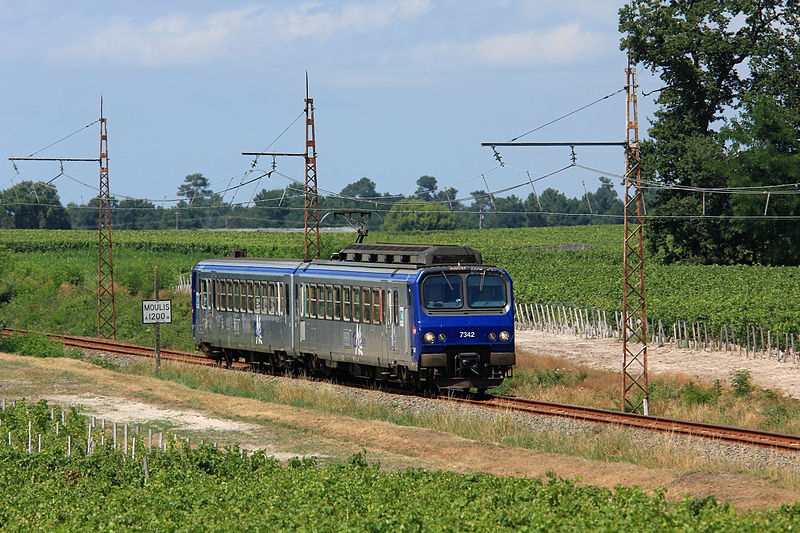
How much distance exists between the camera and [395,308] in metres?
27.8

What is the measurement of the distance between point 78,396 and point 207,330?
8355mm

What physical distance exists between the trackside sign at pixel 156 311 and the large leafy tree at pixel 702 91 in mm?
40658

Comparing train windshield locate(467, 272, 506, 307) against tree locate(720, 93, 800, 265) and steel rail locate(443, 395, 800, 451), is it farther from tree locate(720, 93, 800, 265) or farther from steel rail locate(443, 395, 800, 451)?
tree locate(720, 93, 800, 265)

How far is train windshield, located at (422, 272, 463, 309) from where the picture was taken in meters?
27.1

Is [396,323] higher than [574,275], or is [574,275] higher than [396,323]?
[574,275]

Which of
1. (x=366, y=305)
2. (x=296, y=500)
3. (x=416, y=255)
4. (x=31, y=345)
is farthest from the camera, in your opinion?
(x=31, y=345)

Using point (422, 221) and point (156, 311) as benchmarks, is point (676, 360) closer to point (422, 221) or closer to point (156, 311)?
point (156, 311)

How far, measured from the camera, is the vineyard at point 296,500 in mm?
14062

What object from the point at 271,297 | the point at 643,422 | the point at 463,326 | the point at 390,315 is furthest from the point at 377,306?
the point at 643,422

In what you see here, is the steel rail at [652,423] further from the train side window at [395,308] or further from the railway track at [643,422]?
the train side window at [395,308]

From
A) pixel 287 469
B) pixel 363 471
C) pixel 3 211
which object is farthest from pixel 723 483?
pixel 3 211

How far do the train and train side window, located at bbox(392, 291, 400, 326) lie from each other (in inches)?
0.9

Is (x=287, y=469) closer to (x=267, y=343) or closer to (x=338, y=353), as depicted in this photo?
(x=338, y=353)

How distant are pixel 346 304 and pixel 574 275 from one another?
1562 inches
